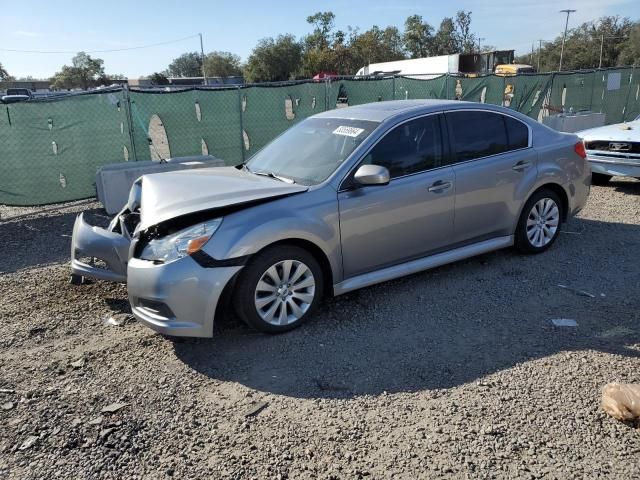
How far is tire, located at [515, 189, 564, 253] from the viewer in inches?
214

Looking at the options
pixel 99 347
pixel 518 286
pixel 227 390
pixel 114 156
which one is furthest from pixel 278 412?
pixel 114 156

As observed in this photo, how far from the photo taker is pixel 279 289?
391cm

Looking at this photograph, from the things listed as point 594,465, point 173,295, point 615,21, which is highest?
point 615,21

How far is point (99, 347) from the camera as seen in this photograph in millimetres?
3951

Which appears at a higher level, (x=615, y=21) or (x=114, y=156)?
(x=615, y=21)

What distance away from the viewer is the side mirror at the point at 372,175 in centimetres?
405

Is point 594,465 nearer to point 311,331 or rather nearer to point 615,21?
point 311,331

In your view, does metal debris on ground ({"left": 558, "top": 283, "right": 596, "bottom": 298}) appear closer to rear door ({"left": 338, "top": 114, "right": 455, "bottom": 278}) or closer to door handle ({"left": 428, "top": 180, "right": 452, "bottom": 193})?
rear door ({"left": 338, "top": 114, "right": 455, "bottom": 278})

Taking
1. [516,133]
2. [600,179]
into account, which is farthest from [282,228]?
[600,179]

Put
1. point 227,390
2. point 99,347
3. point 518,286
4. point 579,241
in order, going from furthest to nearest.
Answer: point 579,241 < point 518,286 < point 99,347 < point 227,390

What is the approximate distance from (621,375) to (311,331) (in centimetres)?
217

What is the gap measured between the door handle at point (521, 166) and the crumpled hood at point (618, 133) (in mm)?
3871

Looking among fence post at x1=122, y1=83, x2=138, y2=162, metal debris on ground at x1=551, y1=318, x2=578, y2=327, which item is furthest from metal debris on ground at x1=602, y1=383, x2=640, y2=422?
fence post at x1=122, y1=83, x2=138, y2=162

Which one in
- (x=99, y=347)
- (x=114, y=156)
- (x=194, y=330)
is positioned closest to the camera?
(x=194, y=330)
